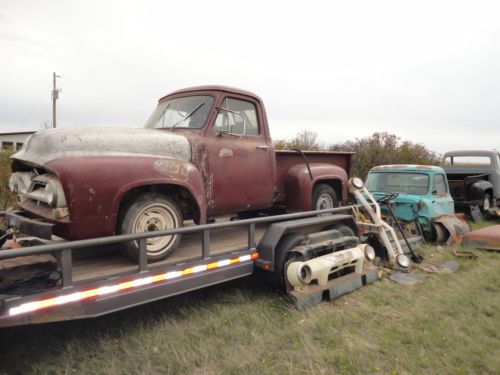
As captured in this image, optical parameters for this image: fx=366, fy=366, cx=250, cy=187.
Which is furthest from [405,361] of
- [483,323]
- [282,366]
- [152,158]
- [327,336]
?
[152,158]

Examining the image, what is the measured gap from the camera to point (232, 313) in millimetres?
3701

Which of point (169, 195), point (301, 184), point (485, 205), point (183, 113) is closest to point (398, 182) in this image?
point (301, 184)

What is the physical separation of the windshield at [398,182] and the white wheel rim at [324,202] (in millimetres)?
2383

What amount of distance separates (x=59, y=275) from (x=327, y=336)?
7.50ft

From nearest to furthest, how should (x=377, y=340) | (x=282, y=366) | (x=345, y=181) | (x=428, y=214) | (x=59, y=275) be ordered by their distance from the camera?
(x=59, y=275), (x=282, y=366), (x=377, y=340), (x=345, y=181), (x=428, y=214)

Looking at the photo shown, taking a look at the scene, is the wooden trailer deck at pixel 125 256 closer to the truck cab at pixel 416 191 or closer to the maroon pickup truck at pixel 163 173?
the maroon pickup truck at pixel 163 173

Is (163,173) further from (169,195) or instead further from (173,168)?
(169,195)

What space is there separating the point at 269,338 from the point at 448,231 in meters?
4.89

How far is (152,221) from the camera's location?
3.35m

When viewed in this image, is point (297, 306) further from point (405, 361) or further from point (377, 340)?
point (405, 361)

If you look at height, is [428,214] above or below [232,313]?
above

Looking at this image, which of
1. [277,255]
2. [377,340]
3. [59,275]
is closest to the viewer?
[59,275]

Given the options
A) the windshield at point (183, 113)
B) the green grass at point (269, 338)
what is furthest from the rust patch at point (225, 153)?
the green grass at point (269, 338)

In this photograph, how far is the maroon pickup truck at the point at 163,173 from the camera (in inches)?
115
